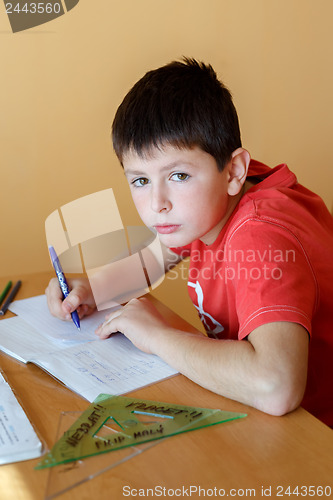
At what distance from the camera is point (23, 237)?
6.26 feet

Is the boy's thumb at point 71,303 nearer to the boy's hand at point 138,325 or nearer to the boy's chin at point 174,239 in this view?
the boy's hand at point 138,325

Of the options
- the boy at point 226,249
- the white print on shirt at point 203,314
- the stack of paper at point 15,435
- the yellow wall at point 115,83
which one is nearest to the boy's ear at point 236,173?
the boy at point 226,249

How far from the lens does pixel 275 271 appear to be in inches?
32.9

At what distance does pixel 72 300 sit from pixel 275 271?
45 cm

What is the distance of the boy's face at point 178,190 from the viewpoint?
966mm

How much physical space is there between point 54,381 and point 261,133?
4.63 feet

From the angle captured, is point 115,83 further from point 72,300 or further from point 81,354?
point 81,354

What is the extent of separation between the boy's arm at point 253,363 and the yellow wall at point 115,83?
1043 mm

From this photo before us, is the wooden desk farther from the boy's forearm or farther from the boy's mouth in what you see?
the boy's mouth

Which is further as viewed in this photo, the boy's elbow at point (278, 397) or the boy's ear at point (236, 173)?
the boy's ear at point (236, 173)

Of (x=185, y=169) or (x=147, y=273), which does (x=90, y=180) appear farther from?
(x=185, y=169)

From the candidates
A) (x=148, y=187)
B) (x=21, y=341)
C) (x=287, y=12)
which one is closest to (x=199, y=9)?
→ (x=287, y=12)

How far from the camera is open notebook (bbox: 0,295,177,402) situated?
841mm

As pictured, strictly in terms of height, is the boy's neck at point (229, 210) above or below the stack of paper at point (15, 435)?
above
